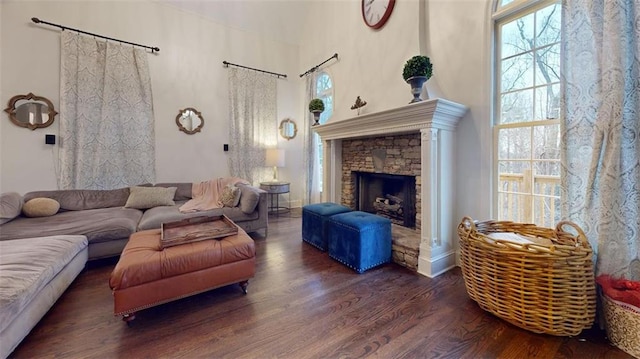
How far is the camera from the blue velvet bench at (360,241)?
2.37 metres

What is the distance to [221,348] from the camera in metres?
1.42

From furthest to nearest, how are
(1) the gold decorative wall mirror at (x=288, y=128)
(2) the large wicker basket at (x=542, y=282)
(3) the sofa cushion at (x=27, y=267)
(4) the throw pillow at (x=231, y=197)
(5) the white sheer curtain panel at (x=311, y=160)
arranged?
(1) the gold decorative wall mirror at (x=288, y=128) → (5) the white sheer curtain panel at (x=311, y=160) → (4) the throw pillow at (x=231, y=197) → (2) the large wicker basket at (x=542, y=282) → (3) the sofa cushion at (x=27, y=267)

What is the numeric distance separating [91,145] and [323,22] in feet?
13.7

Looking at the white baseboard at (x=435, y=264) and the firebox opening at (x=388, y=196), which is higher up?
the firebox opening at (x=388, y=196)

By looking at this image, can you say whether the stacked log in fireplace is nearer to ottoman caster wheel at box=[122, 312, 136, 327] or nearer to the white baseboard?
the white baseboard

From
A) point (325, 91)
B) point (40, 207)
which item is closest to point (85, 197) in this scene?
point (40, 207)

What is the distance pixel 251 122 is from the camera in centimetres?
488

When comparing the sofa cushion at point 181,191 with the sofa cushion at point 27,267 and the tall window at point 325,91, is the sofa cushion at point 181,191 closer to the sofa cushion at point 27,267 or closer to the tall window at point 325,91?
the sofa cushion at point 27,267

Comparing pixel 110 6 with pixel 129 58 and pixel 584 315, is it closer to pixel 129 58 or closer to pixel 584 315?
pixel 129 58

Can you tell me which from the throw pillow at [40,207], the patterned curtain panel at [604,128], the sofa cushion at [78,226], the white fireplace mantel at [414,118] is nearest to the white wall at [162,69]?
the throw pillow at [40,207]

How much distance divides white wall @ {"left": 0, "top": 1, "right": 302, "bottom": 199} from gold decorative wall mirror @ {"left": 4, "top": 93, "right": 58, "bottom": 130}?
0.25 ft

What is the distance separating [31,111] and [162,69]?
1.73 metres

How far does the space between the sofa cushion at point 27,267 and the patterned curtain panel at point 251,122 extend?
2882mm

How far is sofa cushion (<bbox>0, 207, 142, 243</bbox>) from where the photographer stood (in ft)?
7.68
